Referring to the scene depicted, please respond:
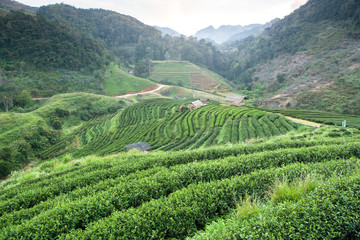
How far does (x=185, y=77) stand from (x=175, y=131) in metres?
90.7

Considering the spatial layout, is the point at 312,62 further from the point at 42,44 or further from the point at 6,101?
the point at 42,44

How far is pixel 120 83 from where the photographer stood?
94188 millimetres

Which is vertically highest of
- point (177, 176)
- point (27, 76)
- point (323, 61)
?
point (323, 61)

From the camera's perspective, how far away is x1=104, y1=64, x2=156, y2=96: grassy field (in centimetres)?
8886

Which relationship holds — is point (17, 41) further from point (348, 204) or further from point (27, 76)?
point (348, 204)

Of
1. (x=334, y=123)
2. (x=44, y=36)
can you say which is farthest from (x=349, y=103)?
(x=44, y=36)

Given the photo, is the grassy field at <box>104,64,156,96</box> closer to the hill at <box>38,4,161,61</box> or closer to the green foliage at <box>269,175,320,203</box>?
the hill at <box>38,4,161,61</box>

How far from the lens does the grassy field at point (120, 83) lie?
3499 inches

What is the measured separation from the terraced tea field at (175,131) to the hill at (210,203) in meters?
13.8

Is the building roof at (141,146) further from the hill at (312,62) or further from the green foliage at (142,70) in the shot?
the green foliage at (142,70)

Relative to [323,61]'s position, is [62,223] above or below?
below

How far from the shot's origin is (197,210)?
224 inches

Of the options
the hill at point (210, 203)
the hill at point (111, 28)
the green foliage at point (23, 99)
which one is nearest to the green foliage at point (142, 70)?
the hill at point (111, 28)

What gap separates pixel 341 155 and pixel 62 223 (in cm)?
1398
